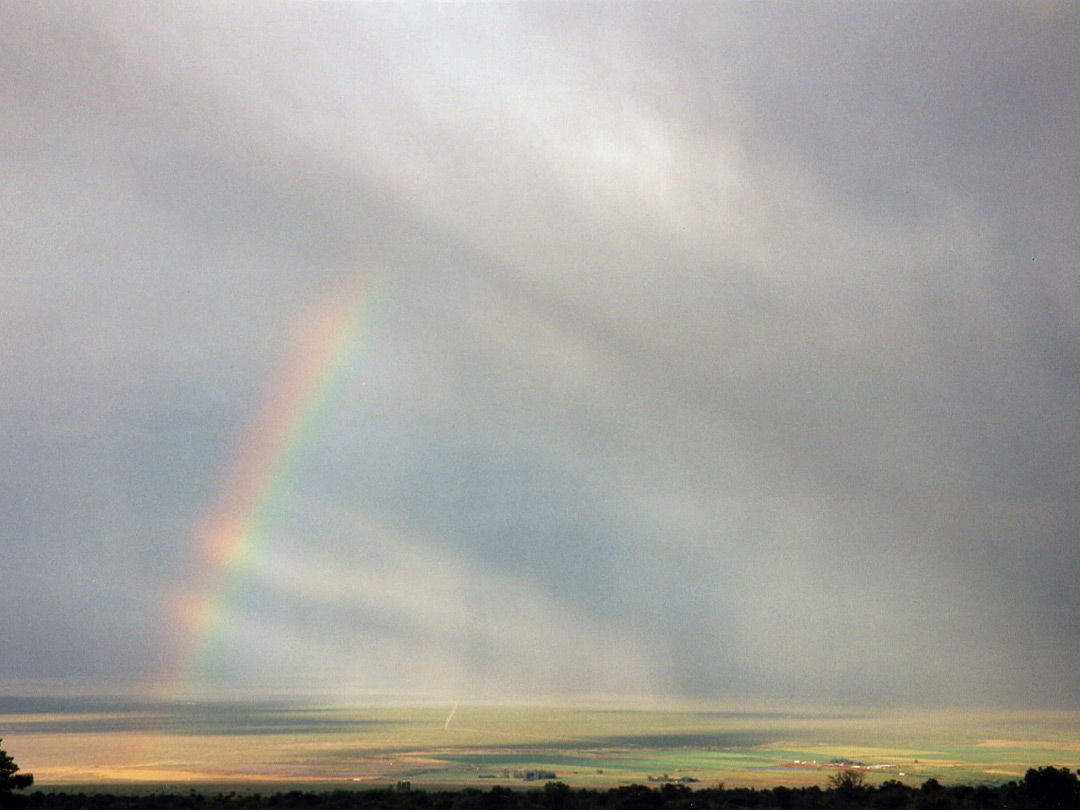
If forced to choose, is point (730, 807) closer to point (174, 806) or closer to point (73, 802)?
point (174, 806)

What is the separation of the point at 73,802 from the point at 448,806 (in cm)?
6924

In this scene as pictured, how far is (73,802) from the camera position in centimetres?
18788

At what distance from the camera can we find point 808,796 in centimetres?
17575

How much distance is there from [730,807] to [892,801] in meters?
25.2

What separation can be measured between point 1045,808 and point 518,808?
7836 cm

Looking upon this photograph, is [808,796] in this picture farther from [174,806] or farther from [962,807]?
[174,806]

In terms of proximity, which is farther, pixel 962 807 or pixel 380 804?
pixel 380 804

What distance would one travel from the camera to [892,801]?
539 feet

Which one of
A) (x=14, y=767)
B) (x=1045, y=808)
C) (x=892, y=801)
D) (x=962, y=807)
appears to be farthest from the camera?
(x=892, y=801)

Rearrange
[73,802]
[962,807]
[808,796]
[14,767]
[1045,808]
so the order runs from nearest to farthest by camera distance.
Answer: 1. [14,767]
2. [1045,808]
3. [962,807]
4. [808,796]
5. [73,802]

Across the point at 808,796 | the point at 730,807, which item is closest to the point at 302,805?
the point at 730,807

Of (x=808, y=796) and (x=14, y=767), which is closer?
(x=14, y=767)

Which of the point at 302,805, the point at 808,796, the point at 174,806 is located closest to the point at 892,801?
the point at 808,796

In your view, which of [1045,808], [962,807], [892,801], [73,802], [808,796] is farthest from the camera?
[73,802]
